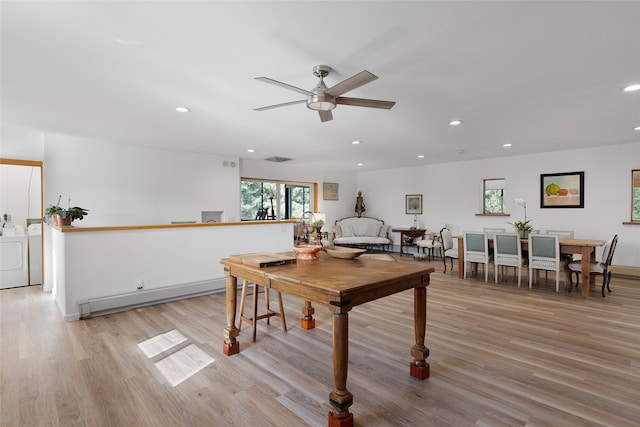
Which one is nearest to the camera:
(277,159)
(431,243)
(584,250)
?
(584,250)

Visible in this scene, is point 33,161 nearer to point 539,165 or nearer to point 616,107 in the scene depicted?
point 616,107

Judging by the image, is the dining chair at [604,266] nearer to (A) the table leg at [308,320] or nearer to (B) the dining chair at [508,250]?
(B) the dining chair at [508,250]

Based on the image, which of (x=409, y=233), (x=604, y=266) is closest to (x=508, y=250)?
(x=604, y=266)

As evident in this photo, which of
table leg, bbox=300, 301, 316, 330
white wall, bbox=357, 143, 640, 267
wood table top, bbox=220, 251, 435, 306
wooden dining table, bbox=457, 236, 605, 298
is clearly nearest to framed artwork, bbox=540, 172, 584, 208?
white wall, bbox=357, 143, 640, 267

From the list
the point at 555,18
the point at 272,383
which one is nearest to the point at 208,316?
the point at 272,383

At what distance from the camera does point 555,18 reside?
5.95ft

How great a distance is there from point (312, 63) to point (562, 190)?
6065 millimetres

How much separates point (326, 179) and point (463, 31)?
6881 mm

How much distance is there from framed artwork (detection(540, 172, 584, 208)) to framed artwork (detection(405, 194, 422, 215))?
2704 mm

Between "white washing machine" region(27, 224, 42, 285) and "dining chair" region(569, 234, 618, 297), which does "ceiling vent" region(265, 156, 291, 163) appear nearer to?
"white washing machine" region(27, 224, 42, 285)

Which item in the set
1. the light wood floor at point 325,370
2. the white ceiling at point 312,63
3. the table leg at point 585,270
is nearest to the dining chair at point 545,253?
the table leg at point 585,270

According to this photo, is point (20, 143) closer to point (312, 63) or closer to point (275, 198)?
point (275, 198)

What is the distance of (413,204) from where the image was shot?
840 centimetres

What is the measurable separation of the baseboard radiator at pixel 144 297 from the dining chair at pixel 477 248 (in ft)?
13.2
